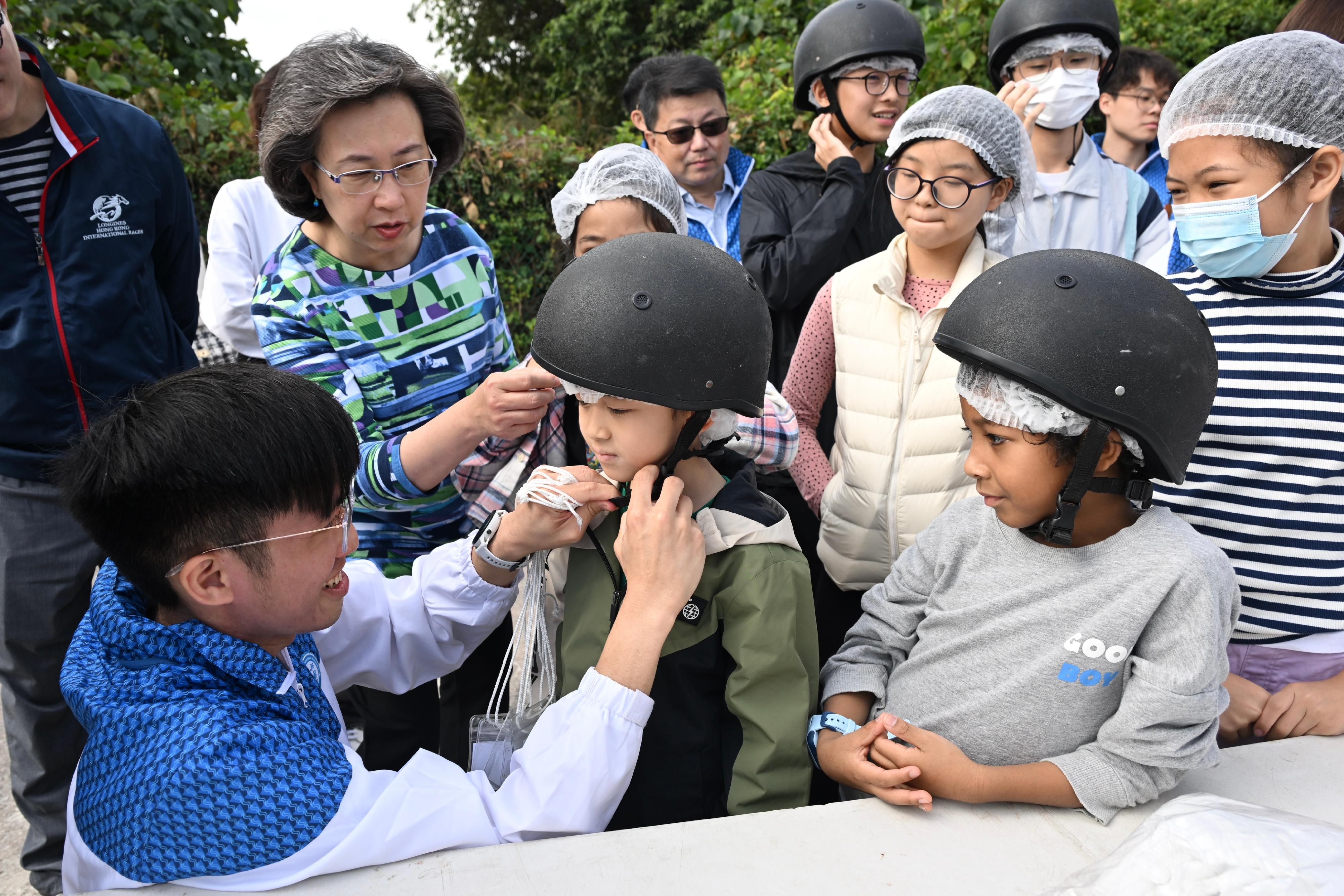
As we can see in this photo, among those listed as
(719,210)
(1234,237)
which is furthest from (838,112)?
(1234,237)

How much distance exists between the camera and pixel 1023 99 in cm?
344

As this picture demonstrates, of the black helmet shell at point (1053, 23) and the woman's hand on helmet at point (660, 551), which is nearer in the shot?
the woman's hand on helmet at point (660, 551)

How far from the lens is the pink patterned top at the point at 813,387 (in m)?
2.90

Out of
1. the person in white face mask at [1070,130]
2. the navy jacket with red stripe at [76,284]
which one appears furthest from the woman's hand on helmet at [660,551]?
the person in white face mask at [1070,130]

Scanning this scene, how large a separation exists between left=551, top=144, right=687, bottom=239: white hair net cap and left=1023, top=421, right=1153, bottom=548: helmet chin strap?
5.07 ft

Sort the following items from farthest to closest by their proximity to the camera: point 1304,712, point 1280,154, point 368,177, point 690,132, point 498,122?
point 498,122 < point 690,132 < point 368,177 < point 1280,154 < point 1304,712

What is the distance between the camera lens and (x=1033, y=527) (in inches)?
73.9

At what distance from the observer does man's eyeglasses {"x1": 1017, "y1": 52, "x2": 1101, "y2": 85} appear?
3672 mm

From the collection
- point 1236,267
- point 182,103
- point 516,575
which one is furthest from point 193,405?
point 182,103

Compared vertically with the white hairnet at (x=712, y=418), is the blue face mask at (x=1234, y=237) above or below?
above

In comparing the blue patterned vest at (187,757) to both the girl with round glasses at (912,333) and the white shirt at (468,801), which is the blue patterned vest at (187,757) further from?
the girl with round glasses at (912,333)

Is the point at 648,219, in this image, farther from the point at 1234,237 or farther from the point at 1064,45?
the point at 1064,45

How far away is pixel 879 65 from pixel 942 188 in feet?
3.59

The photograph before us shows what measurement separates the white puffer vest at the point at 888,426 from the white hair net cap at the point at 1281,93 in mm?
718
